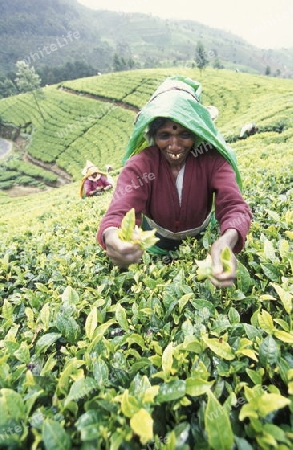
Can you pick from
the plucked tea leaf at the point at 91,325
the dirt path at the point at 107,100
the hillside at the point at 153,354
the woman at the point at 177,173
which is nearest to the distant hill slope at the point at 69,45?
the dirt path at the point at 107,100

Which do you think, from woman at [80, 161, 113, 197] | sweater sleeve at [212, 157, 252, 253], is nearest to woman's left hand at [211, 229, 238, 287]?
sweater sleeve at [212, 157, 252, 253]

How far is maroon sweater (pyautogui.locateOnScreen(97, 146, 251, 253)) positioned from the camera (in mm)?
2174

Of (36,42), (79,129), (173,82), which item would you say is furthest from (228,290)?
(36,42)

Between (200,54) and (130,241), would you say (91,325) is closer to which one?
(130,241)

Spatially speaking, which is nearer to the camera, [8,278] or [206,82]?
[8,278]

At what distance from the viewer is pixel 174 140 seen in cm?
224

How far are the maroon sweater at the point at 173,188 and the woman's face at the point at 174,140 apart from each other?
0.12m

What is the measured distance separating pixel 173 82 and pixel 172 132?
0.60m

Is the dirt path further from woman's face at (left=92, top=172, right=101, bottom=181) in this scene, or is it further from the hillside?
the hillside

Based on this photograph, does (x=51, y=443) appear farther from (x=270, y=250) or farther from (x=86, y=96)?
(x=86, y=96)

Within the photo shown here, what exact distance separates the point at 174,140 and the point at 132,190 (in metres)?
0.48

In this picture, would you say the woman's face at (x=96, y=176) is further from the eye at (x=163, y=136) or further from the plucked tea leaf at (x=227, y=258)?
the plucked tea leaf at (x=227, y=258)

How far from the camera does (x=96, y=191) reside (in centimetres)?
998

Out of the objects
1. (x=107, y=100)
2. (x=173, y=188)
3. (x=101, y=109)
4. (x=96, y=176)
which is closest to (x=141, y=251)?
(x=173, y=188)
